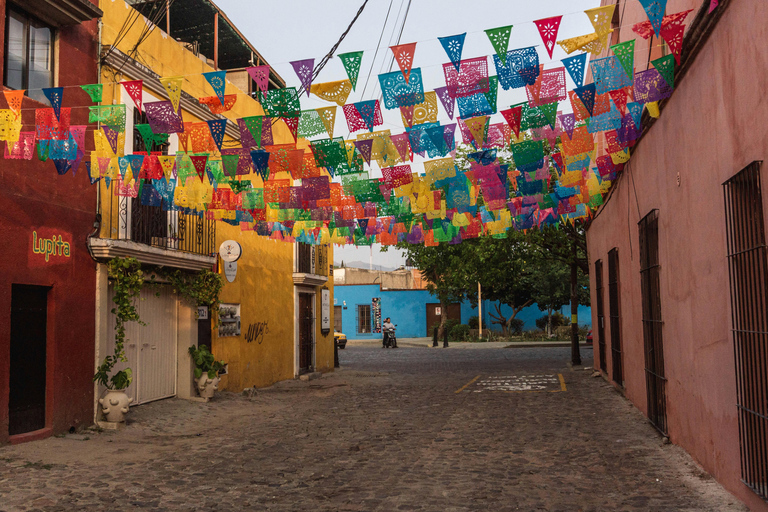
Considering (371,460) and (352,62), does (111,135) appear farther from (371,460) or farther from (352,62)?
(371,460)

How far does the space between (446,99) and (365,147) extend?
1.63 metres

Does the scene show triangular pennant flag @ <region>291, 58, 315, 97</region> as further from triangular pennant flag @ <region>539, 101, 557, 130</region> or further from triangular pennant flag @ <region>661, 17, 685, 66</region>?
triangular pennant flag @ <region>661, 17, 685, 66</region>

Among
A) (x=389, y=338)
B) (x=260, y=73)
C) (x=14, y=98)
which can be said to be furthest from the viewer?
(x=389, y=338)

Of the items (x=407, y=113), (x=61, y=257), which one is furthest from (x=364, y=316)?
(x=407, y=113)

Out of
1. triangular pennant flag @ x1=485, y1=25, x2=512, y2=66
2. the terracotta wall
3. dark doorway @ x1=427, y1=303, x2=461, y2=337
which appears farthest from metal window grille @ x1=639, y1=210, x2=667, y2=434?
dark doorway @ x1=427, y1=303, x2=461, y2=337

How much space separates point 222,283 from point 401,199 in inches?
159

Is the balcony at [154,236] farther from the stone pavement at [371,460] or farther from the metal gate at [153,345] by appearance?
the stone pavement at [371,460]

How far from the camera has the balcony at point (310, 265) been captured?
17.6 metres

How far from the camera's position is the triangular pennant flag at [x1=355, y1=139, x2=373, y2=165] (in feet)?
25.8

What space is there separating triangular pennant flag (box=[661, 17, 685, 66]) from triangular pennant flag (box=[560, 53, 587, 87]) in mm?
729

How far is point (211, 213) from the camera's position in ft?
38.5

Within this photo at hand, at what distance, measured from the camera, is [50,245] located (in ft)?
27.9

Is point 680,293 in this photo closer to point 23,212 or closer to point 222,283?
point 23,212

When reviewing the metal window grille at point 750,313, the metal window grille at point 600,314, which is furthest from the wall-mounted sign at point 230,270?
the metal window grille at point 750,313
